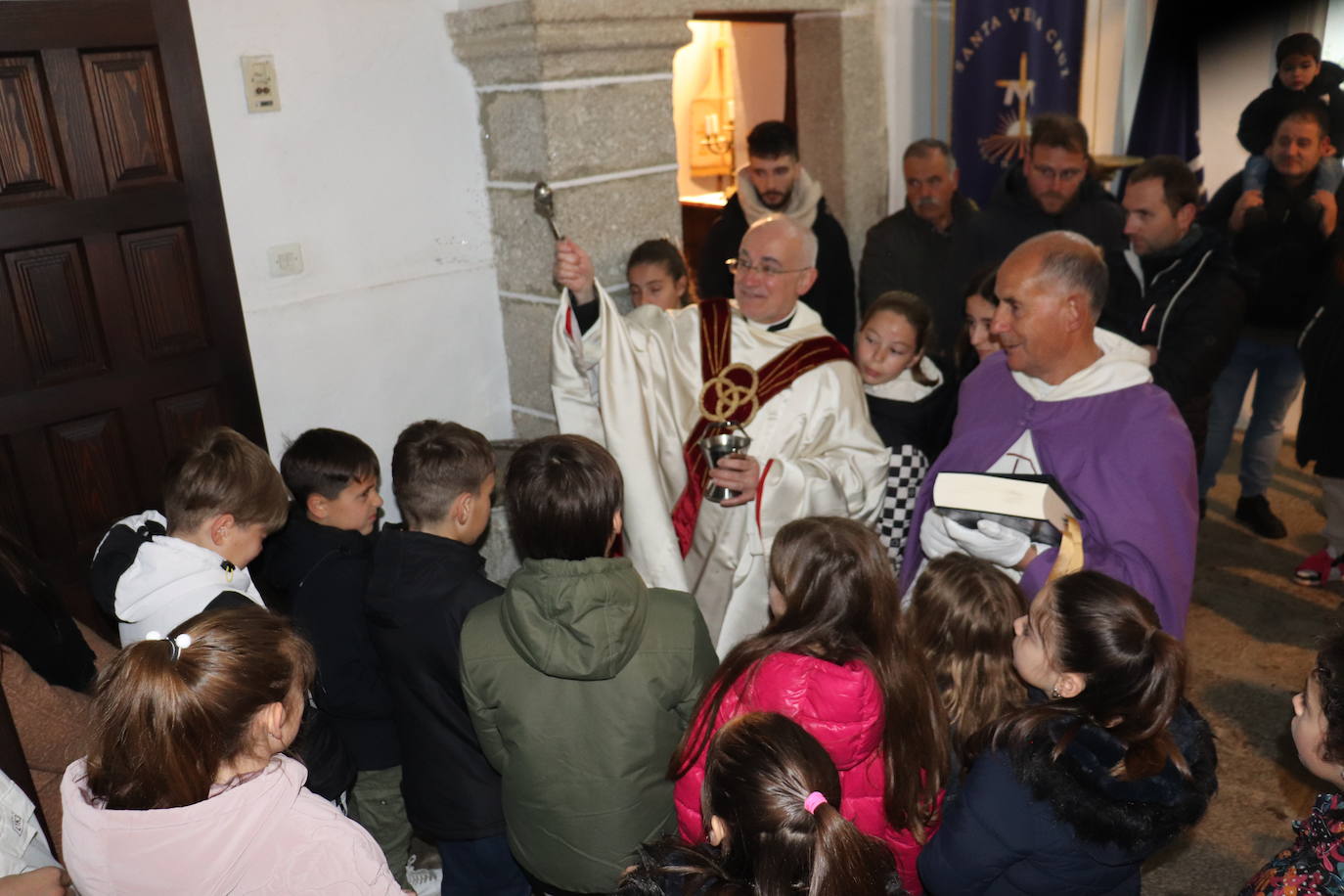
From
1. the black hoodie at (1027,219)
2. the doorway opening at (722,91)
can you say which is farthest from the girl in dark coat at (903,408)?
the doorway opening at (722,91)

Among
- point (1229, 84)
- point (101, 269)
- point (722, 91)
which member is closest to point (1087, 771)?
point (101, 269)

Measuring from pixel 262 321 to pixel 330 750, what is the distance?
1904 mm

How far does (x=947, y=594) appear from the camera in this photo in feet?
7.88

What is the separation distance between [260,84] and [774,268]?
6.14ft

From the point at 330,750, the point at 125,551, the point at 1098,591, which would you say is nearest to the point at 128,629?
the point at 125,551

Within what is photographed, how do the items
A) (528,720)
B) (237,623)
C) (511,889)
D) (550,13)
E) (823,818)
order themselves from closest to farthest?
(823,818) < (237,623) < (528,720) < (511,889) < (550,13)

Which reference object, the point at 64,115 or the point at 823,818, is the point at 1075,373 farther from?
the point at 64,115

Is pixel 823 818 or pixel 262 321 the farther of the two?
pixel 262 321

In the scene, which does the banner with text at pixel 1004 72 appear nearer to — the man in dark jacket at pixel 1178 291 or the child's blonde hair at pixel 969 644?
the man in dark jacket at pixel 1178 291

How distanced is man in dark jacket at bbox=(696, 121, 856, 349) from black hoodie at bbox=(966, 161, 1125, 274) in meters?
0.65

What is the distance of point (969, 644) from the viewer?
7.77ft

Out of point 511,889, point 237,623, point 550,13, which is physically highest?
point 550,13

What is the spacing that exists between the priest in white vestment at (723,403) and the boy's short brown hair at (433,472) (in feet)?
2.97

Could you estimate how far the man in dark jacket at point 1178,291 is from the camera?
3.95 meters
